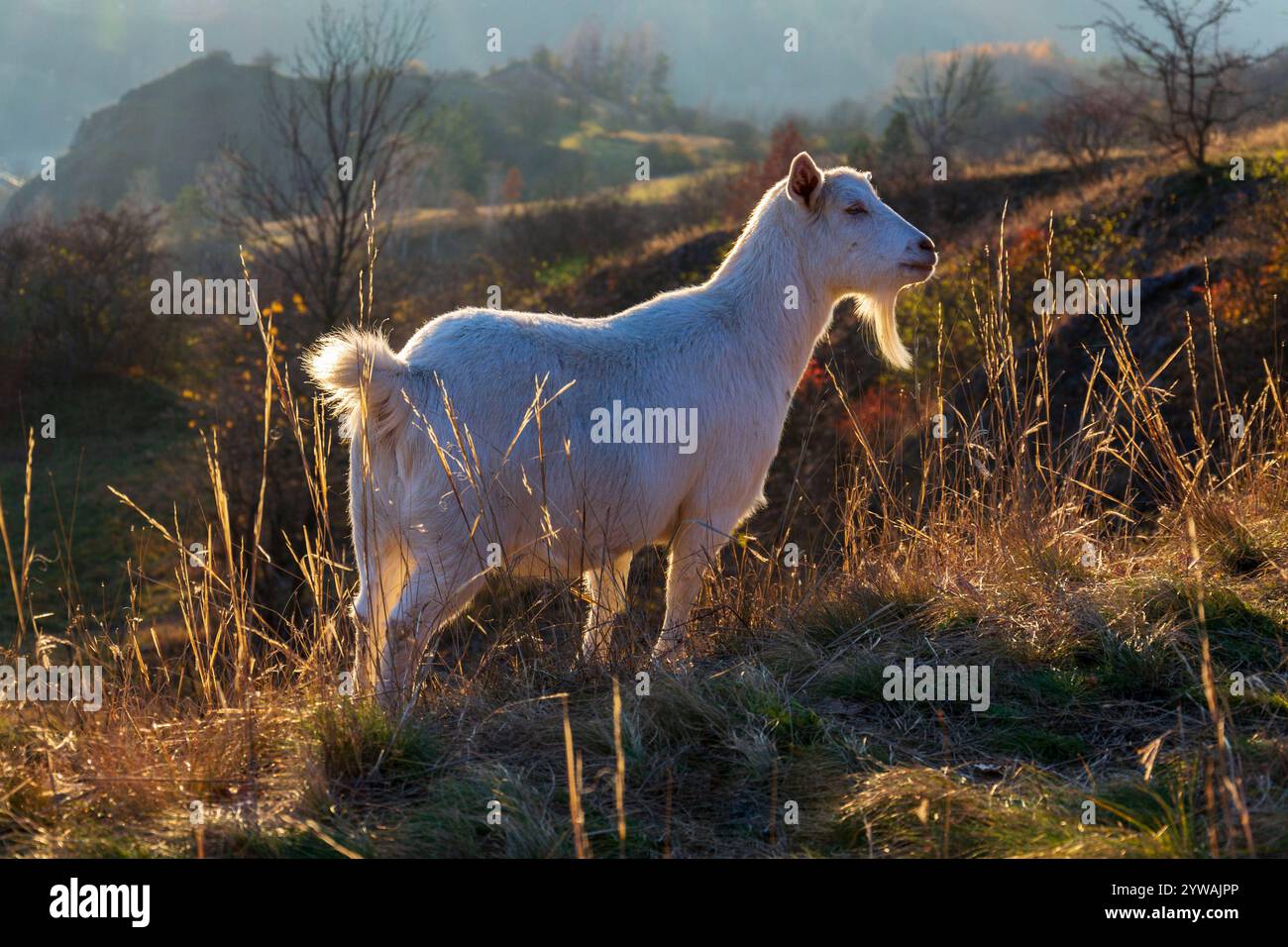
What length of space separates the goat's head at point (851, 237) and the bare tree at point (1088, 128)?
21837 millimetres

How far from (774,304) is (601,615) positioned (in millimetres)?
1929

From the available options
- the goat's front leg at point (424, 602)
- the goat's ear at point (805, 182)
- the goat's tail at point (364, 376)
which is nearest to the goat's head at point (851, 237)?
the goat's ear at point (805, 182)

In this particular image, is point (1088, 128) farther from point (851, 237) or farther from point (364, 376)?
point (364, 376)

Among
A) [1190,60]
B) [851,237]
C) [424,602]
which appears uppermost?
[1190,60]

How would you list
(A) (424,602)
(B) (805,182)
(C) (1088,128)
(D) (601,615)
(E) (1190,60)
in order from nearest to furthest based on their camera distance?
1. (A) (424,602)
2. (D) (601,615)
3. (B) (805,182)
4. (E) (1190,60)
5. (C) (1088,128)

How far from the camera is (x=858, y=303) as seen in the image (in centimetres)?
589

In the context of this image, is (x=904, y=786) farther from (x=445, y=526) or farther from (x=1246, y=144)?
(x=1246, y=144)

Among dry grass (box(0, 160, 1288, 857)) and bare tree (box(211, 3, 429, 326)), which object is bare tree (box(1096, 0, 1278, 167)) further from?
dry grass (box(0, 160, 1288, 857))

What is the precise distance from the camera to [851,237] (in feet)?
17.6

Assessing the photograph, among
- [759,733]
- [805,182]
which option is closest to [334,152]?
[805,182]

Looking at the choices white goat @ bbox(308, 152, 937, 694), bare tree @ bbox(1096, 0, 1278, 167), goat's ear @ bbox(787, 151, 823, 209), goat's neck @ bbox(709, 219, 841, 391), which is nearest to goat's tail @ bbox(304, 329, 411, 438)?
white goat @ bbox(308, 152, 937, 694)

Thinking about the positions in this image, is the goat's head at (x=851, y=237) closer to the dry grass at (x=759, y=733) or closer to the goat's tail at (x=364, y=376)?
the dry grass at (x=759, y=733)

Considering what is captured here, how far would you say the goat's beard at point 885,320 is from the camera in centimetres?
564
